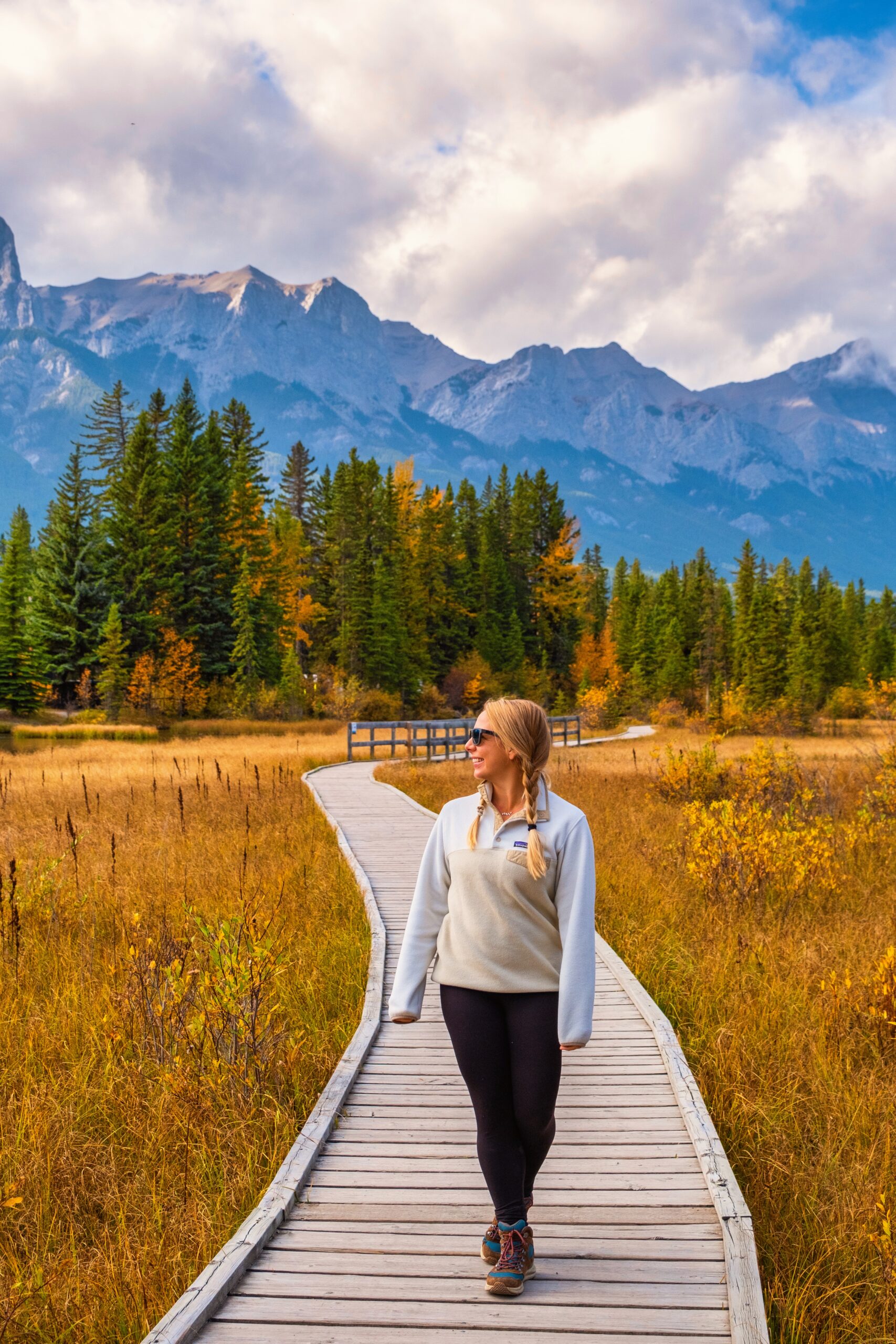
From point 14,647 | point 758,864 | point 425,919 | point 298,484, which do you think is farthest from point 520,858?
point 298,484

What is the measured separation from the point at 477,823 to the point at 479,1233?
5.18 ft

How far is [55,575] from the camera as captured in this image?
1558 inches

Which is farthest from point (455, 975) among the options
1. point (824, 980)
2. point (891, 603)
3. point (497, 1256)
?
point (891, 603)

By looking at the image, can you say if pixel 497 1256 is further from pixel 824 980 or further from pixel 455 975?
pixel 824 980

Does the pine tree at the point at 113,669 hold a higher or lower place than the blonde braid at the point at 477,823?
higher

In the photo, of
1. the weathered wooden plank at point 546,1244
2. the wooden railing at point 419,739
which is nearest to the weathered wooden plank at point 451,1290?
the weathered wooden plank at point 546,1244

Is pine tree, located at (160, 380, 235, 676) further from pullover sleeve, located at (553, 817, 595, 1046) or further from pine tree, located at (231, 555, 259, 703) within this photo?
pullover sleeve, located at (553, 817, 595, 1046)

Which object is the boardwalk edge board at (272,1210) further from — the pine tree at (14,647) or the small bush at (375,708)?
the pine tree at (14,647)

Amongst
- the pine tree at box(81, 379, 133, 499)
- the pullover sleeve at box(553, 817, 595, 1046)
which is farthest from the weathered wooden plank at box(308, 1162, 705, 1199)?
the pine tree at box(81, 379, 133, 499)

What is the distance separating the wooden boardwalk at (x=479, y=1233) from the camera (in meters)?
2.77

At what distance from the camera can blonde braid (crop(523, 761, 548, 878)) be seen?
114 inches

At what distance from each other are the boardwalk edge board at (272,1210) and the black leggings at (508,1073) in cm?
92

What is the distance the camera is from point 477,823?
3.07 m

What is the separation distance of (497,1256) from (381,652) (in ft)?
149
